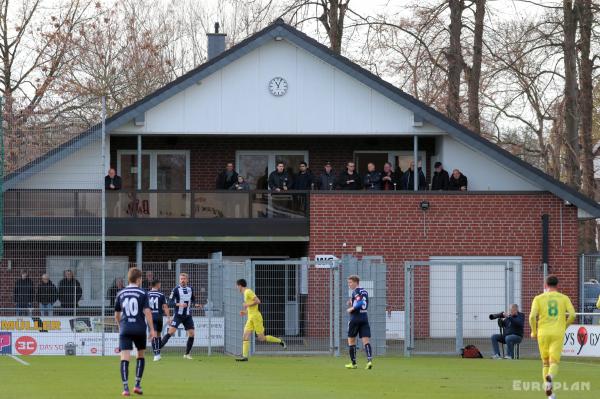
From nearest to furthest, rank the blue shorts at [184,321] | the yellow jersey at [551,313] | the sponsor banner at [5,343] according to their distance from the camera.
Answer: the yellow jersey at [551,313], the blue shorts at [184,321], the sponsor banner at [5,343]

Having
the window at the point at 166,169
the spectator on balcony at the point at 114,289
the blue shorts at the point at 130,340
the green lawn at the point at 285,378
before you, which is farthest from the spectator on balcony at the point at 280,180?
the blue shorts at the point at 130,340

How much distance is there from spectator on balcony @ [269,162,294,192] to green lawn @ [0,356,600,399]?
29.0 ft

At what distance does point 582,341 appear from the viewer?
28.7 metres

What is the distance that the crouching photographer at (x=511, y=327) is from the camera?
91.7 feet

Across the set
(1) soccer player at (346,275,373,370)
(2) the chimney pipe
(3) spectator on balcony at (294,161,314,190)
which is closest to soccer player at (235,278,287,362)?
(1) soccer player at (346,275,373,370)

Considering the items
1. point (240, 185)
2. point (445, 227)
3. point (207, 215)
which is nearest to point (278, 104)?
point (240, 185)

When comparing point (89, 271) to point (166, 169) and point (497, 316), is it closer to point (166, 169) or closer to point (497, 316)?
point (166, 169)

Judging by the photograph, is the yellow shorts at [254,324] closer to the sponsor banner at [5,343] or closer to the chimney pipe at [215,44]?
the sponsor banner at [5,343]

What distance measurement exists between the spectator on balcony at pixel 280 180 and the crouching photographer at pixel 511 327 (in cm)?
903

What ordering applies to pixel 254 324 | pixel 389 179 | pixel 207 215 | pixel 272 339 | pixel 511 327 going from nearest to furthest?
pixel 254 324
pixel 272 339
pixel 511 327
pixel 207 215
pixel 389 179

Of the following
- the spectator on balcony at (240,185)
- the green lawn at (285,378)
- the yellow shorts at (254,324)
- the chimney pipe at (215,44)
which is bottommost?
the green lawn at (285,378)

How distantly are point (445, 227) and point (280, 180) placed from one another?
4658 millimetres

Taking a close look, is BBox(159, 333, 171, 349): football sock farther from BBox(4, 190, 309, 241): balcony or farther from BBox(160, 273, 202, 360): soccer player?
BBox(4, 190, 309, 241): balcony

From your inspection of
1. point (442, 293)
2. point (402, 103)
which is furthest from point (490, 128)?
point (442, 293)
